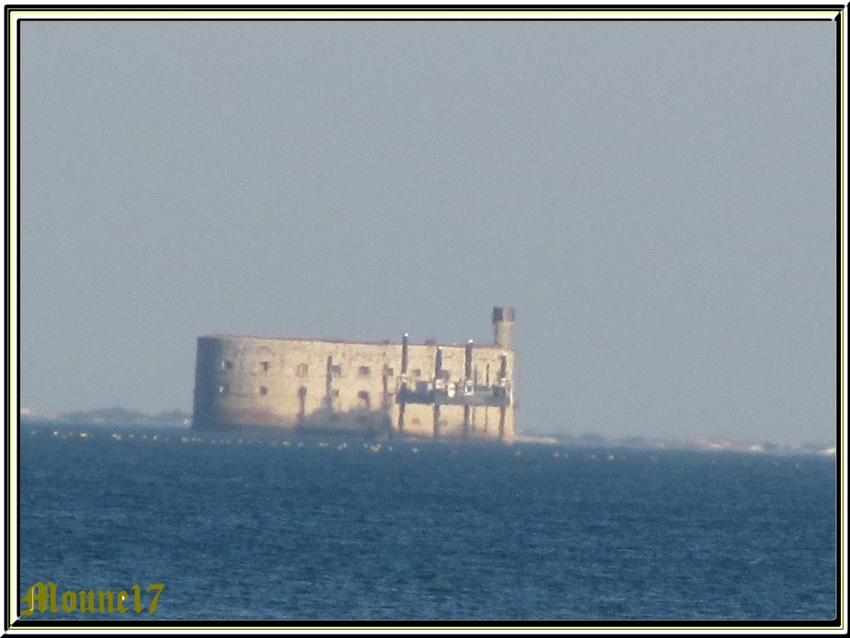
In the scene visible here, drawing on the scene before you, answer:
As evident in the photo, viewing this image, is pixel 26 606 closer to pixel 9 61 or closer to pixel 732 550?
pixel 9 61

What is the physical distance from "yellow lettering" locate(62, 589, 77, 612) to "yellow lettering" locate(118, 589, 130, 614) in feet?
3.52

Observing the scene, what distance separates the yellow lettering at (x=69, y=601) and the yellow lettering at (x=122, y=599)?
3.52 ft

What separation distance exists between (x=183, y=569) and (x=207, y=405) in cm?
14627

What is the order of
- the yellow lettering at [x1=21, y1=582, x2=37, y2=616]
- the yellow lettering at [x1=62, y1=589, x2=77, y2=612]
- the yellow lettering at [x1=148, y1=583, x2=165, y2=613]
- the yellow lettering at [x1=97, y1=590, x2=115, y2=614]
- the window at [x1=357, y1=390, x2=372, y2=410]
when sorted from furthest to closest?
the window at [x1=357, y1=390, x2=372, y2=410] → the yellow lettering at [x1=148, y1=583, x2=165, y2=613] → the yellow lettering at [x1=97, y1=590, x2=115, y2=614] → the yellow lettering at [x1=62, y1=589, x2=77, y2=612] → the yellow lettering at [x1=21, y1=582, x2=37, y2=616]

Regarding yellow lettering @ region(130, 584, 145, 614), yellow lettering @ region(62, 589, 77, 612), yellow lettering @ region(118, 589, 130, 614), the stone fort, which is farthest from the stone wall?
yellow lettering @ region(62, 589, 77, 612)

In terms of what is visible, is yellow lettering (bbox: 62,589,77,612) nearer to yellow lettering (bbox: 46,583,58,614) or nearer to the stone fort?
yellow lettering (bbox: 46,583,58,614)

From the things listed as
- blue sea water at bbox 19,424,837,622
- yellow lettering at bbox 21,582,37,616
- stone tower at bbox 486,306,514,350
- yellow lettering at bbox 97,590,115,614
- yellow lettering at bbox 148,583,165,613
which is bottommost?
blue sea water at bbox 19,424,837,622

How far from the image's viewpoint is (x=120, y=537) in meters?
54.8

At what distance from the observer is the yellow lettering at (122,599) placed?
3725 centimetres

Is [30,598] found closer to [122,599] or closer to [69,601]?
[69,601]

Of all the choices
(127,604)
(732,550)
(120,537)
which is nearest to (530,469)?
(732,550)

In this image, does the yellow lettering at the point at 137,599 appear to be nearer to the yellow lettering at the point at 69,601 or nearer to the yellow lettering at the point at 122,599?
the yellow lettering at the point at 122,599

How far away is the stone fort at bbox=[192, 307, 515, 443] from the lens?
615ft

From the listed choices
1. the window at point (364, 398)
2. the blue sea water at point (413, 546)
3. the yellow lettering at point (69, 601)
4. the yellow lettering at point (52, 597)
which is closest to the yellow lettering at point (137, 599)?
the blue sea water at point (413, 546)
